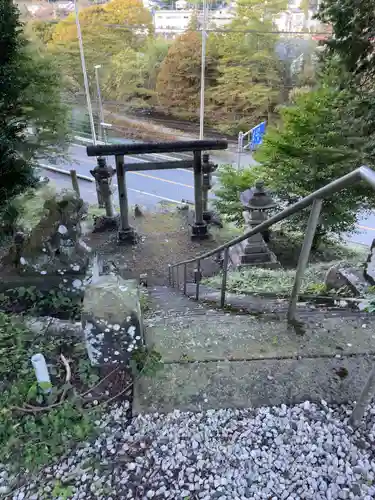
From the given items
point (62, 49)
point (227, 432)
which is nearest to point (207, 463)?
point (227, 432)

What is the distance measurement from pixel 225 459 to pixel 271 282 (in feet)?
13.2

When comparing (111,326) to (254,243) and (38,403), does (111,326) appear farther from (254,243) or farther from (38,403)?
(254,243)

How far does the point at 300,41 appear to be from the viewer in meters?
19.9

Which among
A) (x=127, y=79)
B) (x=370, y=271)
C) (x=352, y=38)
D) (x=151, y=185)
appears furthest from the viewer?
(x=127, y=79)

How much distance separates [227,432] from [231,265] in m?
5.77

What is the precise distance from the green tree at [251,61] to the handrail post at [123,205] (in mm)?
12007

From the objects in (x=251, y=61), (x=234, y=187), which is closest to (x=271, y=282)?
(x=234, y=187)

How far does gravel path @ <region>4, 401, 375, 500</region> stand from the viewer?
5.49 feet

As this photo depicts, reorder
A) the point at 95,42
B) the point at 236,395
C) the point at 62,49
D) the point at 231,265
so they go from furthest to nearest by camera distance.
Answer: the point at 95,42 < the point at 62,49 < the point at 231,265 < the point at 236,395

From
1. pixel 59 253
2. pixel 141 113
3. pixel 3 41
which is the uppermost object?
pixel 3 41

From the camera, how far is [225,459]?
1807 millimetres

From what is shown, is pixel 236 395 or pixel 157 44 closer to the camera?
pixel 236 395

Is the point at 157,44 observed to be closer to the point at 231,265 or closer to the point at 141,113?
the point at 141,113

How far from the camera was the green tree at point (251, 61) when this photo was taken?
18.6m
